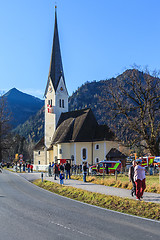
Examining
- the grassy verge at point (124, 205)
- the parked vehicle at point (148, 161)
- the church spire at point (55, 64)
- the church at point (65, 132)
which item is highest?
the church spire at point (55, 64)

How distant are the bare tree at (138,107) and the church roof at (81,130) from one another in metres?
20.1

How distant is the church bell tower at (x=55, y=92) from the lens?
64.6 metres

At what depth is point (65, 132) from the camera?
5569cm

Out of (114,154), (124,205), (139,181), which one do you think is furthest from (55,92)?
(124,205)

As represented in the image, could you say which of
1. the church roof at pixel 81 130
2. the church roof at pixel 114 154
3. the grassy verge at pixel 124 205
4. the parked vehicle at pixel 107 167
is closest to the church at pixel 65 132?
the church roof at pixel 81 130

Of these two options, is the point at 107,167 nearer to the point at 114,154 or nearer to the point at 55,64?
the point at 114,154

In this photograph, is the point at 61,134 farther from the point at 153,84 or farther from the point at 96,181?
the point at 96,181

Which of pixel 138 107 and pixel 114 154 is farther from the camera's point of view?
pixel 114 154

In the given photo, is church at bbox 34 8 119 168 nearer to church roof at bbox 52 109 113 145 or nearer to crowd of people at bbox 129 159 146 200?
church roof at bbox 52 109 113 145

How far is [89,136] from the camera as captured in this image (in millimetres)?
54031

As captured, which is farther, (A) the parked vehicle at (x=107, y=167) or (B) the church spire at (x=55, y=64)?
(B) the church spire at (x=55, y=64)

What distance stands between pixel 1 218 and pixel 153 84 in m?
25.3

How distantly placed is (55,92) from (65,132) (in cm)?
1248

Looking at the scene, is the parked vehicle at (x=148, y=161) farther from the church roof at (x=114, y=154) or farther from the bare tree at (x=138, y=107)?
the church roof at (x=114, y=154)
